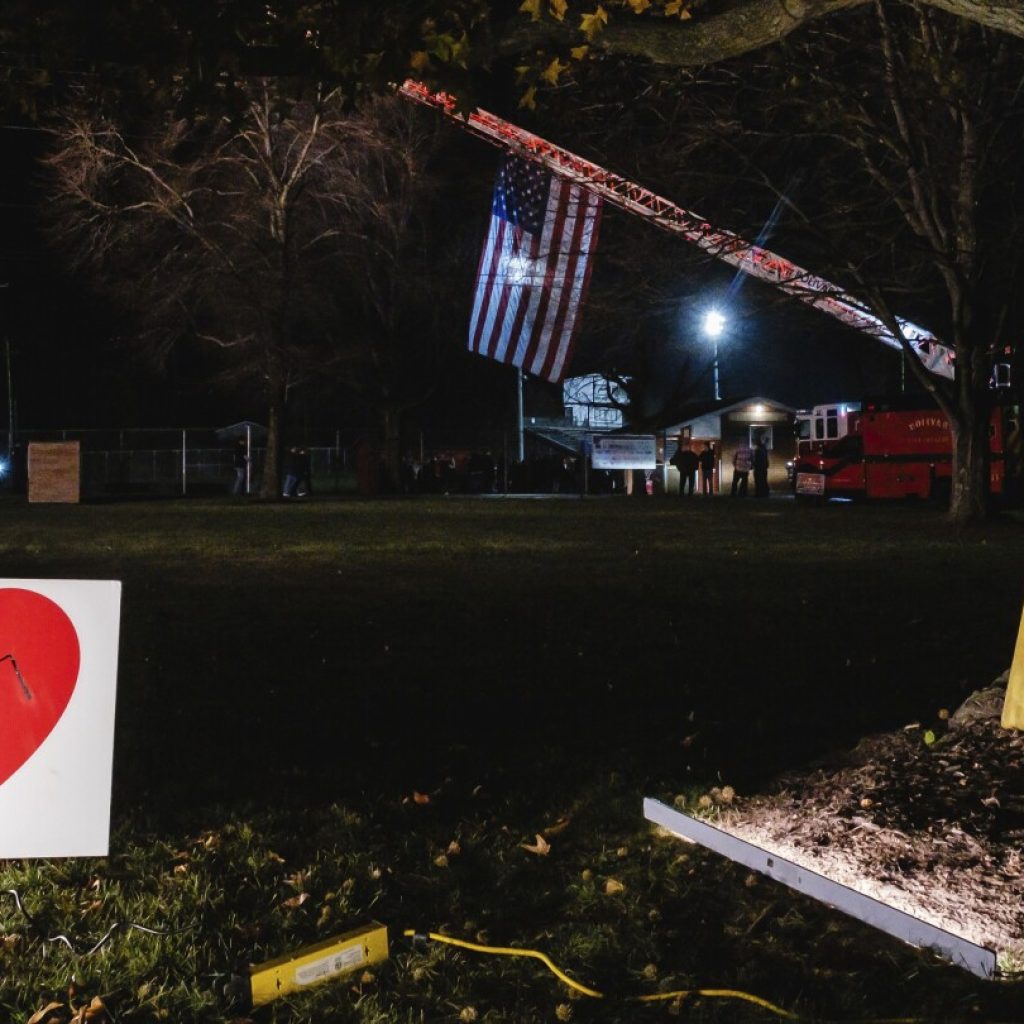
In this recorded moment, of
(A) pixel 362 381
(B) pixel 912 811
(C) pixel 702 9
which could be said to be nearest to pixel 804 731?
(B) pixel 912 811

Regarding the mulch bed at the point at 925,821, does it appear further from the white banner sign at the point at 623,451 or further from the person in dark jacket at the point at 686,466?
the white banner sign at the point at 623,451

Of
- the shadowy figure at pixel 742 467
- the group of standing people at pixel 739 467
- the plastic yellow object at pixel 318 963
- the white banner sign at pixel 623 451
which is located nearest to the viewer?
the plastic yellow object at pixel 318 963

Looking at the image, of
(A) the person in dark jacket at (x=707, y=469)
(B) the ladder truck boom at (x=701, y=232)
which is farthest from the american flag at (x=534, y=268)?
(A) the person in dark jacket at (x=707, y=469)

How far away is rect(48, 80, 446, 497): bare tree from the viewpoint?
33.1 m

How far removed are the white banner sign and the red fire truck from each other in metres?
7.21

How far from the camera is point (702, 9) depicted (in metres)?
8.32

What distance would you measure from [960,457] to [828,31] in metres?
9.38

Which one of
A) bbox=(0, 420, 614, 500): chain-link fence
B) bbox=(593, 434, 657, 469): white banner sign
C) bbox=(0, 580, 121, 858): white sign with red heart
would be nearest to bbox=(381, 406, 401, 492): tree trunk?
bbox=(0, 420, 614, 500): chain-link fence

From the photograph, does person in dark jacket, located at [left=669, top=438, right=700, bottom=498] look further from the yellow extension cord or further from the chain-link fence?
the yellow extension cord

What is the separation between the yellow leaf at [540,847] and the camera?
177 inches

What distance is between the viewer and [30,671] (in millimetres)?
3920

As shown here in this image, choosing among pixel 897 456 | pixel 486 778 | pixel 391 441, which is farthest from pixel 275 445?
pixel 486 778

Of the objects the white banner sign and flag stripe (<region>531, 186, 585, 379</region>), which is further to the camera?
the white banner sign

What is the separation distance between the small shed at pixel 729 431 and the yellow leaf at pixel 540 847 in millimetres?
40222
